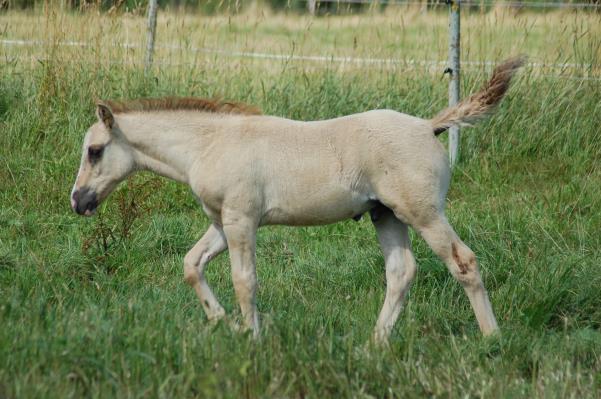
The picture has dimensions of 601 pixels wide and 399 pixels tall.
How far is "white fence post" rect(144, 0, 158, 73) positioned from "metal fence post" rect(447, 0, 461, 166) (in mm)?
2974

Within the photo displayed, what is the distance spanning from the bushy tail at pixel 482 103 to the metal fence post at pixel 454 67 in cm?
301

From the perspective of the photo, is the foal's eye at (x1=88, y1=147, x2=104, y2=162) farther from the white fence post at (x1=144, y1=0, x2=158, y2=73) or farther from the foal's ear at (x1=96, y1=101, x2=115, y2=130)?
the white fence post at (x1=144, y1=0, x2=158, y2=73)

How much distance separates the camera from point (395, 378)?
15.1 feet

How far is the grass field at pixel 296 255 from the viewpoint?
4.57 meters

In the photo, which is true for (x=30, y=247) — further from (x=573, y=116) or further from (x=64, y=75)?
(x=573, y=116)

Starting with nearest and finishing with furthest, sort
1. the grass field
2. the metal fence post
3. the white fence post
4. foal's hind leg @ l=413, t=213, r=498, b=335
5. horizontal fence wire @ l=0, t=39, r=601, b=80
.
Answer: the grass field, foal's hind leg @ l=413, t=213, r=498, b=335, the metal fence post, horizontal fence wire @ l=0, t=39, r=601, b=80, the white fence post

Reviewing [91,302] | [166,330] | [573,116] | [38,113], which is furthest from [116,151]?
[573,116]

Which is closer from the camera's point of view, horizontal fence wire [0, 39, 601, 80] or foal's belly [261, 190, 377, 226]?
foal's belly [261, 190, 377, 226]

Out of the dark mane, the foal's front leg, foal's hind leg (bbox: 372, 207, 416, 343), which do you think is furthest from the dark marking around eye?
foal's hind leg (bbox: 372, 207, 416, 343)

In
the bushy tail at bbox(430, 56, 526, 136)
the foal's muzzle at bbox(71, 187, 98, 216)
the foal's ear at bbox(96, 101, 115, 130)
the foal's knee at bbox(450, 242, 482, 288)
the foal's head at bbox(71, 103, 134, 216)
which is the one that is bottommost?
the foal's knee at bbox(450, 242, 482, 288)

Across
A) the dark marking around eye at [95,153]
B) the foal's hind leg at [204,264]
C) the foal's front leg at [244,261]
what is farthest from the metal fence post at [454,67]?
the dark marking around eye at [95,153]

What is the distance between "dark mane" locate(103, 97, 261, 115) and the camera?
612cm

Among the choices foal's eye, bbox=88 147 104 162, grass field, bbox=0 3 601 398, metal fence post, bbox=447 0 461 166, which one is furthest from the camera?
metal fence post, bbox=447 0 461 166

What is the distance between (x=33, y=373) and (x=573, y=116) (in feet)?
21.4
